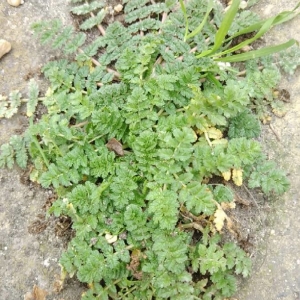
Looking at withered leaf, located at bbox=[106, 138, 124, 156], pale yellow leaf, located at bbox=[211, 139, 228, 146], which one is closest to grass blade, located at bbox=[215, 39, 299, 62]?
pale yellow leaf, located at bbox=[211, 139, 228, 146]

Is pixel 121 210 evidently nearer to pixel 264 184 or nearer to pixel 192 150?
pixel 192 150

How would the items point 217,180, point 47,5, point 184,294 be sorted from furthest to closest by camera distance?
point 47,5
point 217,180
point 184,294

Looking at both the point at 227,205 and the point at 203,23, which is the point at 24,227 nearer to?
the point at 227,205

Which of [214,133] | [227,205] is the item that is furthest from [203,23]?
[227,205]

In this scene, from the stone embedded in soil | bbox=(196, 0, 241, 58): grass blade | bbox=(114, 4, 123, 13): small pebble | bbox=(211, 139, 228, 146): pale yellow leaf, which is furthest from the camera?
bbox=(114, 4, 123, 13): small pebble

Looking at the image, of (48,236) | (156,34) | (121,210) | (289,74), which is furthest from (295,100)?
(48,236)

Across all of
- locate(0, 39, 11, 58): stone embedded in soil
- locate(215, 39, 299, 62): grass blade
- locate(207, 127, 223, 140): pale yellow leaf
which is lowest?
locate(207, 127, 223, 140): pale yellow leaf

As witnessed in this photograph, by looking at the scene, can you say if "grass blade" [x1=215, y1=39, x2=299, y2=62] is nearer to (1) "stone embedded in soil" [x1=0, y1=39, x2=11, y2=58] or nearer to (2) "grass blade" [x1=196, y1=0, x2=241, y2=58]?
(2) "grass blade" [x1=196, y1=0, x2=241, y2=58]
